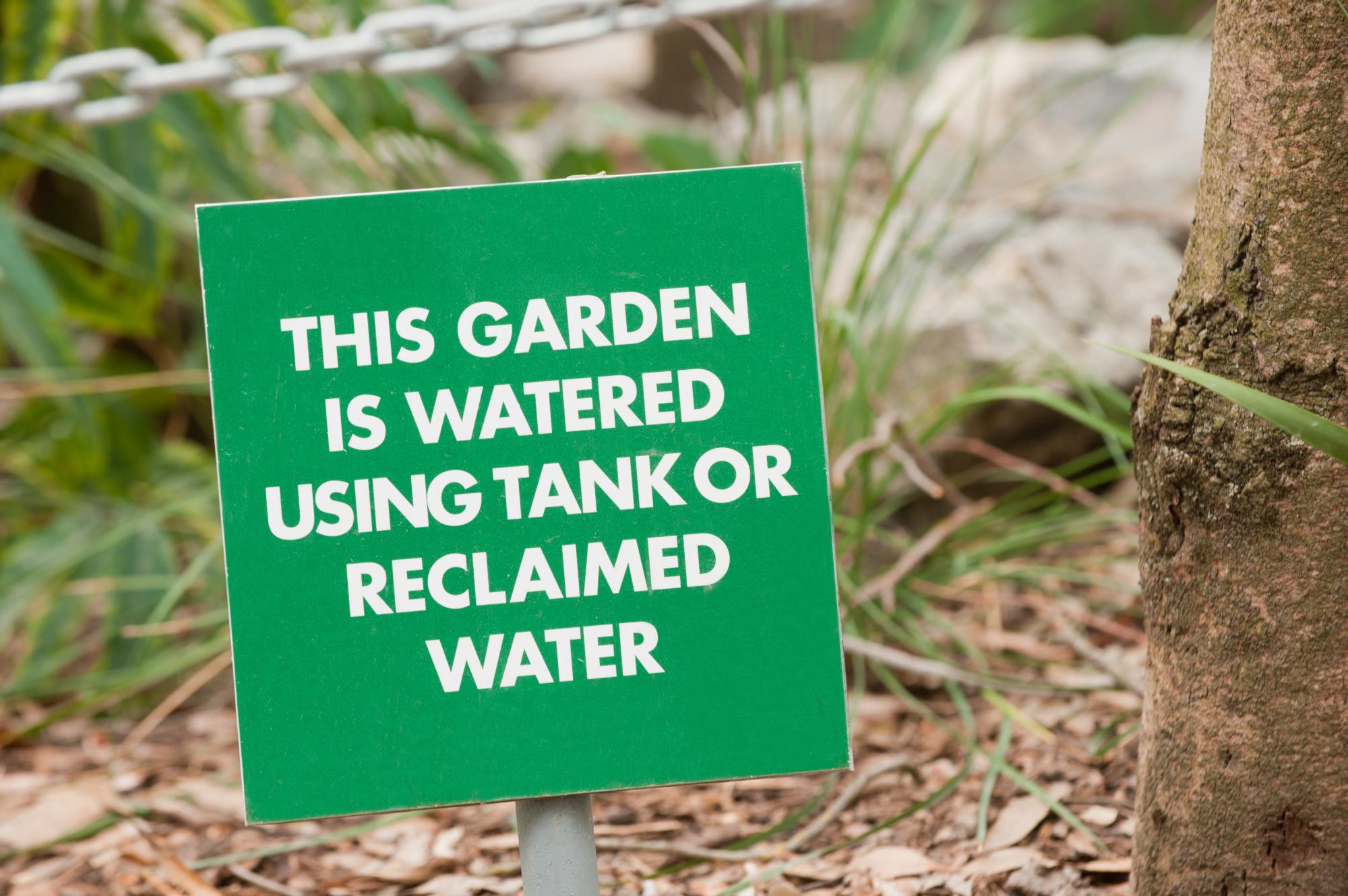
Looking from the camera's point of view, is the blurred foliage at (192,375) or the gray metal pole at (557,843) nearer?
the gray metal pole at (557,843)

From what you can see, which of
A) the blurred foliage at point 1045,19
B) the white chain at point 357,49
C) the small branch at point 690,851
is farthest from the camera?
the blurred foliage at point 1045,19

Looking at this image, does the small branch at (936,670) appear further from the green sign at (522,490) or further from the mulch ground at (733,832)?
the green sign at (522,490)

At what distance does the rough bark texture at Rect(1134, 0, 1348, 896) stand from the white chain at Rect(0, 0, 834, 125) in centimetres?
72

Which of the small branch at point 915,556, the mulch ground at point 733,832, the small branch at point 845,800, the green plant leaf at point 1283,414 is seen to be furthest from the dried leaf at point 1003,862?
the green plant leaf at point 1283,414

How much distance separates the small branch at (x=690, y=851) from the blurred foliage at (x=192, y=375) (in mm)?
332

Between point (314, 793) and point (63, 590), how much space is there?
1199mm

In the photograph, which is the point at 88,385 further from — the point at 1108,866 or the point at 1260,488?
the point at 1260,488

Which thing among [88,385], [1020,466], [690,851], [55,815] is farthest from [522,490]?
[88,385]

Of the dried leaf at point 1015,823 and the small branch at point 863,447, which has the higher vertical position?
the small branch at point 863,447

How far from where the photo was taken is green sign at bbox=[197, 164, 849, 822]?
2.90 ft

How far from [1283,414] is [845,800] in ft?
2.26

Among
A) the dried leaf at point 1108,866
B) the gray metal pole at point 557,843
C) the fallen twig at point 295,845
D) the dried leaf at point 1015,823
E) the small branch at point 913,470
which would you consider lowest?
the dried leaf at point 1108,866

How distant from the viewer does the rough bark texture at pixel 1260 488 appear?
816 millimetres

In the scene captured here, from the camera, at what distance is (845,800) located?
1.28m
